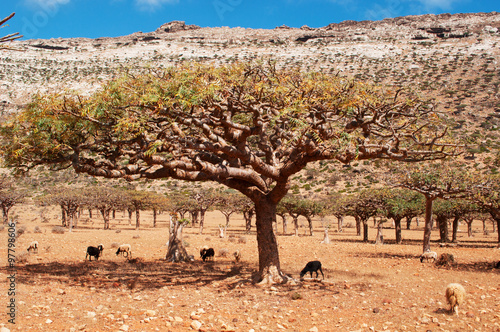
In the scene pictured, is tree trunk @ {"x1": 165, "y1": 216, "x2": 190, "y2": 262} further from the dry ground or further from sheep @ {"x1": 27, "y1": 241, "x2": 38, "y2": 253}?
sheep @ {"x1": 27, "y1": 241, "x2": 38, "y2": 253}

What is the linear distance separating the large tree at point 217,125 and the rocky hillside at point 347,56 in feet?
138

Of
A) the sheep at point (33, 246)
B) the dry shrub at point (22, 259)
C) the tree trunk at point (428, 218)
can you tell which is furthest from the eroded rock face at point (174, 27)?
the tree trunk at point (428, 218)

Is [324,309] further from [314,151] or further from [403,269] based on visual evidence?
[403,269]

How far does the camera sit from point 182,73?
11102mm

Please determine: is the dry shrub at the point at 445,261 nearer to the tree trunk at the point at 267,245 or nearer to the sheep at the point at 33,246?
the tree trunk at the point at 267,245

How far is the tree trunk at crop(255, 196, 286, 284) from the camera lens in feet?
40.2

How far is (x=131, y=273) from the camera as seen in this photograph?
47.1ft

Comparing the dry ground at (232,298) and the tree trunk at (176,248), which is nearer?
the dry ground at (232,298)

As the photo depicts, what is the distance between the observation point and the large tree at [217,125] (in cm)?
1067

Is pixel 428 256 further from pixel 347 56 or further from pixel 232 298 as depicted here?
pixel 347 56

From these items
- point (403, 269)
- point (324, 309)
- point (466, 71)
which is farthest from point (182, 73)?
point (466, 71)

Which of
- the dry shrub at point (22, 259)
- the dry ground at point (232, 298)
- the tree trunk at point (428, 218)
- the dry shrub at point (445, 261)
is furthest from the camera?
the tree trunk at point (428, 218)

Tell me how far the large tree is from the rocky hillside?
138 ft

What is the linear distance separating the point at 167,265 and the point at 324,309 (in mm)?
9148
